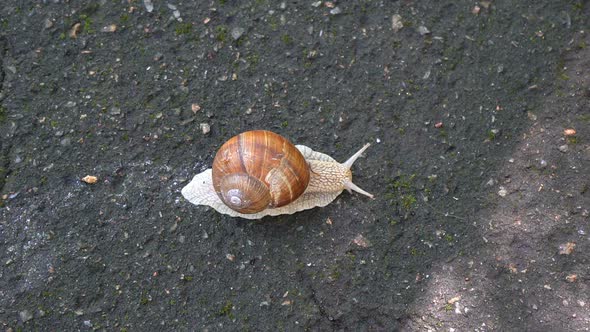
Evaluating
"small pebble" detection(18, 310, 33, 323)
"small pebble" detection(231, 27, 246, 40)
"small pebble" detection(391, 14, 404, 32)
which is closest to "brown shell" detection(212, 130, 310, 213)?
"small pebble" detection(231, 27, 246, 40)

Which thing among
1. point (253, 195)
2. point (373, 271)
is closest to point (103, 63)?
point (253, 195)

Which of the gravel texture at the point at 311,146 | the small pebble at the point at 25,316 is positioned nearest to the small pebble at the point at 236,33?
the gravel texture at the point at 311,146

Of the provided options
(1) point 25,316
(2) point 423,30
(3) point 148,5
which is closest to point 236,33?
(3) point 148,5

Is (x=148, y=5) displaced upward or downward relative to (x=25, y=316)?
upward

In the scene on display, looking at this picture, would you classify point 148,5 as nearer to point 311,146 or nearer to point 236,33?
point 236,33

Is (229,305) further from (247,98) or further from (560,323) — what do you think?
(560,323)

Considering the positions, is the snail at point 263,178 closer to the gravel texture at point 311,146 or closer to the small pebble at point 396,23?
the gravel texture at point 311,146

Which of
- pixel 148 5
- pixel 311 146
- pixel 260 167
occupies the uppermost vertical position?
pixel 148 5

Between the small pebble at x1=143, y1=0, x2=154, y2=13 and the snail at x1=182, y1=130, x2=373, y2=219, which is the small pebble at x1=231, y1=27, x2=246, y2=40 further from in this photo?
the snail at x1=182, y1=130, x2=373, y2=219
